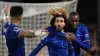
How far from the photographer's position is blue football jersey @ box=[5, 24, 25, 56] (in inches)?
329

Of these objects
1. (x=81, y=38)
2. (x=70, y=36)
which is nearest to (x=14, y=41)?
(x=70, y=36)

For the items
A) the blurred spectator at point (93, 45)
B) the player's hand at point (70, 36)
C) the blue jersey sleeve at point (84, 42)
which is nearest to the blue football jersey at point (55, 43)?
the player's hand at point (70, 36)

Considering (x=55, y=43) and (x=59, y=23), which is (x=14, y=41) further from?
(x=59, y=23)

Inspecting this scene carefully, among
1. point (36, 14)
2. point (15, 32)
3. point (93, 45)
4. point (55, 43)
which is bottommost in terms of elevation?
point (93, 45)

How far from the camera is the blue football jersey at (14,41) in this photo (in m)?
8.37

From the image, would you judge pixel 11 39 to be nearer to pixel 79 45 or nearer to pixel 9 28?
pixel 9 28

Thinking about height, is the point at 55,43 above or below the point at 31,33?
below

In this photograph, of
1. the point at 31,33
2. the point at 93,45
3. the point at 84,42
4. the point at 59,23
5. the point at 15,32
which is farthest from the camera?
the point at 93,45

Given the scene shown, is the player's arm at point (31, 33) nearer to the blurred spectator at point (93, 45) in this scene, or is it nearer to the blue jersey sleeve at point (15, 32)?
the blue jersey sleeve at point (15, 32)

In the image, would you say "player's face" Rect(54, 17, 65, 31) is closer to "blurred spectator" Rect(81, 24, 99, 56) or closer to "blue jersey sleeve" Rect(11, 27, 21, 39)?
"blue jersey sleeve" Rect(11, 27, 21, 39)

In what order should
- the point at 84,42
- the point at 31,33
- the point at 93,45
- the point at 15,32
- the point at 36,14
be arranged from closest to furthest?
the point at 31,33
the point at 15,32
the point at 84,42
the point at 36,14
the point at 93,45

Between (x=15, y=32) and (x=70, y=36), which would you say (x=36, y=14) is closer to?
(x=70, y=36)

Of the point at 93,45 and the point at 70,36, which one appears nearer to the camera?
the point at 70,36

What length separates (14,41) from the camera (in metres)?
8.48
